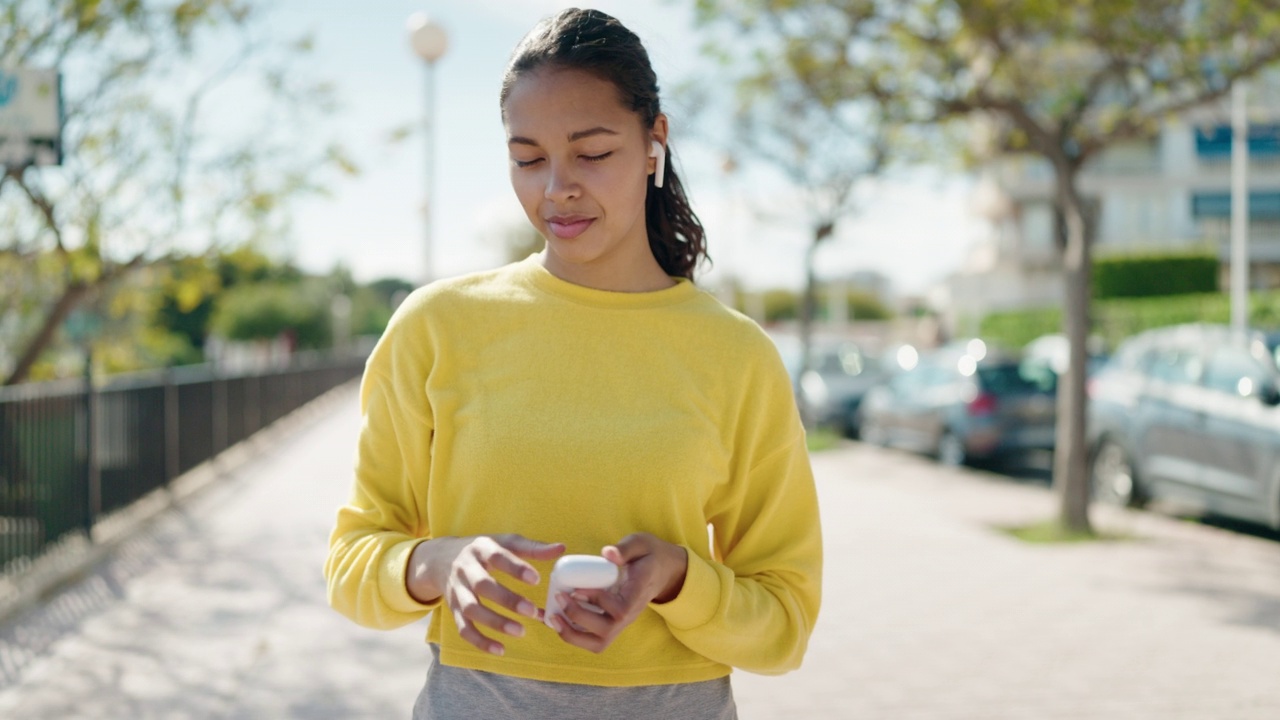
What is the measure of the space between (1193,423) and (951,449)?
5.88m

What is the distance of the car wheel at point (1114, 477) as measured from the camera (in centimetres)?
1124

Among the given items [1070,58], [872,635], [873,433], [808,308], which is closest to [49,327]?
[872,635]

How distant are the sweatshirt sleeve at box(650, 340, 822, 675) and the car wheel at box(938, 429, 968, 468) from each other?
1416 cm

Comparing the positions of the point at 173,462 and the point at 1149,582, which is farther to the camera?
the point at 173,462

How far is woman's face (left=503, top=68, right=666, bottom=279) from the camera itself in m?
1.81

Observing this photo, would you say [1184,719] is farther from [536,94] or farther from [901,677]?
[536,94]

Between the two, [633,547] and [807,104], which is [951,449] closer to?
[807,104]

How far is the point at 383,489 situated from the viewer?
74.4 inches

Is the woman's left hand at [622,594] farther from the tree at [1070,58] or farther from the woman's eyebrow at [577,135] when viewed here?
the tree at [1070,58]

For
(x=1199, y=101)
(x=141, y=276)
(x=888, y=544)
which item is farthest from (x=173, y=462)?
(x=1199, y=101)

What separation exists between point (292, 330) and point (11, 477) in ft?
208

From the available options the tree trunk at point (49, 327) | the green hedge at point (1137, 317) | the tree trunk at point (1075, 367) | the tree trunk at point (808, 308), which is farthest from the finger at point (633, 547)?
the green hedge at point (1137, 317)

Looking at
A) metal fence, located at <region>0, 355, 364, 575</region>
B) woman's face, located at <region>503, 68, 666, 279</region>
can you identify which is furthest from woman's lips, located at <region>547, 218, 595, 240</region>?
metal fence, located at <region>0, 355, 364, 575</region>

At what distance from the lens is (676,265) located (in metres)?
2.10
